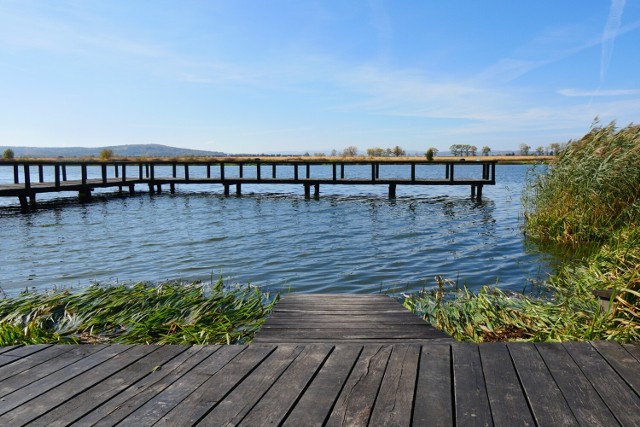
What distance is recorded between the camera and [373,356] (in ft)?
11.6

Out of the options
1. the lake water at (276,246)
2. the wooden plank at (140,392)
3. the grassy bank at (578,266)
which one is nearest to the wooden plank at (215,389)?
the wooden plank at (140,392)

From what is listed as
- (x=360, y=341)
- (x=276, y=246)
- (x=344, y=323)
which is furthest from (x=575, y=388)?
(x=276, y=246)

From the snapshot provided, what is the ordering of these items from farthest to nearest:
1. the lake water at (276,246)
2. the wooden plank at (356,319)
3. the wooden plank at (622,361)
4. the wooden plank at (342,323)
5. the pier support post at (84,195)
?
1. the pier support post at (84,195)
2. the lake water at (276,246)
3. the wooden plank at (356,319)
4. the wooden plank at (342,323)
5. the wooden plank at (622,361)

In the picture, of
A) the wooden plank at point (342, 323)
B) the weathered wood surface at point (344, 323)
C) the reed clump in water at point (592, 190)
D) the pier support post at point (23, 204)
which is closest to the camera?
the weathered wood surface at point (344, 323)

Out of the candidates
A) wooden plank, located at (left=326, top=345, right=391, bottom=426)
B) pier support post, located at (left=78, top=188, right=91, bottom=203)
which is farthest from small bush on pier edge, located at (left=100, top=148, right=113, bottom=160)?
wooden plank, located at (left=326, top=345, right=391, bottom=426)

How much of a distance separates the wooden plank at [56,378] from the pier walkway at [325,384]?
0.01 m

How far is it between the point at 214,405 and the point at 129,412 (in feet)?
1.52

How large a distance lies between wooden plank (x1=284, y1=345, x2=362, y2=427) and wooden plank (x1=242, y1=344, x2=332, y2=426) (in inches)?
1.8

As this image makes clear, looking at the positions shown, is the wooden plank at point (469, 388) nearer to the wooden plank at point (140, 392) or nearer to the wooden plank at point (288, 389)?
the wooden plank at point (288, 389)

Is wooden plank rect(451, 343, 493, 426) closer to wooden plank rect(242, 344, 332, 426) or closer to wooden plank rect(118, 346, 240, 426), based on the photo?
wooden plank rect(242, 344, 332, 426)

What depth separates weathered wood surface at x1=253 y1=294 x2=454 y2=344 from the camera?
13.7 ft

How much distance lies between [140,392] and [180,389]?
0.24 metres

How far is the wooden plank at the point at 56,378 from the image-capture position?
9.44 feet

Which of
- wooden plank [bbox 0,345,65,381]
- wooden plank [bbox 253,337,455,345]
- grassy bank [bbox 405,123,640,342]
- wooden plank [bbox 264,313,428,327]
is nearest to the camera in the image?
wooden plank [bbox 0,345,65,381]
